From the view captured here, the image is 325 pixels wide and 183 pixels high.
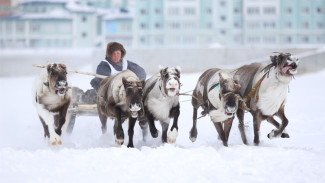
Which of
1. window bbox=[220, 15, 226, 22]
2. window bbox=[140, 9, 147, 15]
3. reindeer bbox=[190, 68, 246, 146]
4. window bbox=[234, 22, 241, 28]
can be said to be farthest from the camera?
window bbox=[234, 22, 241, 28]

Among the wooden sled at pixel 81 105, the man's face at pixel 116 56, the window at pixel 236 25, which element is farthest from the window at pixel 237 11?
the man's face at pixel 116 56

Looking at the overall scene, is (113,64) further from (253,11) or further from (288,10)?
(288,10)

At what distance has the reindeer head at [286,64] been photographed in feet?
30.8

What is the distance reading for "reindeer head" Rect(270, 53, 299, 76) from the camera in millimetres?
9391

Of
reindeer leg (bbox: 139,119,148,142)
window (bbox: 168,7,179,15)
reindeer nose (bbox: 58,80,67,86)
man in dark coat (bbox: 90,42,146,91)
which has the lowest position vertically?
reindeer leg (bbox: 139,119,148,142)

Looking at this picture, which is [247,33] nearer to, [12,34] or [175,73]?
[12,34]

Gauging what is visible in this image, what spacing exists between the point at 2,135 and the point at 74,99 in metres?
3.73

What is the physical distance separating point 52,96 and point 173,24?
58.9 meters

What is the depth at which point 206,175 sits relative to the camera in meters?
7.79

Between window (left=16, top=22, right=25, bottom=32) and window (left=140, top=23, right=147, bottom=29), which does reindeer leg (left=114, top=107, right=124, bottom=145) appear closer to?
window (left=140, top=23, right=147, bottom=29)

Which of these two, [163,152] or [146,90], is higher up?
[146,90]

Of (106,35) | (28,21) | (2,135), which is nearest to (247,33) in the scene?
(106,35)

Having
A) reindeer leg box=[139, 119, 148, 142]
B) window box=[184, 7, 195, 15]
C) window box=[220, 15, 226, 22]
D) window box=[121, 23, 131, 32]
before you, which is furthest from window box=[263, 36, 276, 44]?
reindeer leg box=[139, 119, 148, 142]

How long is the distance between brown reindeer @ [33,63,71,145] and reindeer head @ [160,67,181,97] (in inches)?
68.2
